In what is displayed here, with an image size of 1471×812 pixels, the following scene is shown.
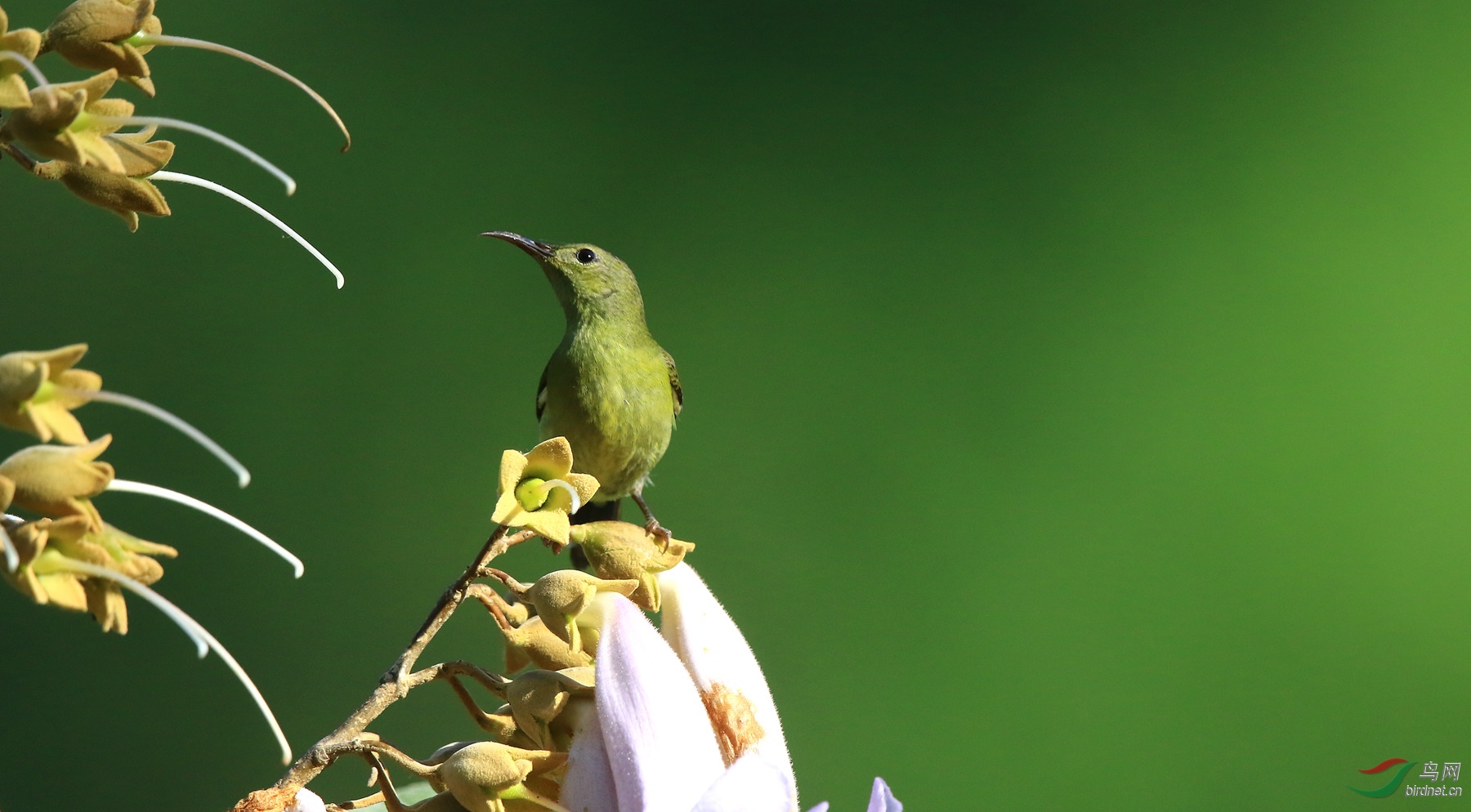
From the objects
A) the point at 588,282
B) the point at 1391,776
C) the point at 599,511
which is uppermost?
the point at 588,282

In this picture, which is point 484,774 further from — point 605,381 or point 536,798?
Answer: point 605,381

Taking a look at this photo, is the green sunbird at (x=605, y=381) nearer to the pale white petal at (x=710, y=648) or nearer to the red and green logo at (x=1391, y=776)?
the pale white petal at (x=710, y=648)

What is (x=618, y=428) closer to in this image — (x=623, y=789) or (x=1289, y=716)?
(x=623, y=789)

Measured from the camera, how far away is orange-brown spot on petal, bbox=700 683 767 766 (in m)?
0.59

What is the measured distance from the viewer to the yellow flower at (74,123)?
39cm

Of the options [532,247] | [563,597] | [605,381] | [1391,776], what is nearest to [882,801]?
[563,597]

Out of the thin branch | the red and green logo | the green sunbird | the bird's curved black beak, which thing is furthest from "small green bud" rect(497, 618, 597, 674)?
the red and green logo

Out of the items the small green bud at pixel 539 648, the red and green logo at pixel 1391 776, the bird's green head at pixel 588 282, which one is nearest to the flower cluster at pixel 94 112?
the small green bud at pixel 539 648

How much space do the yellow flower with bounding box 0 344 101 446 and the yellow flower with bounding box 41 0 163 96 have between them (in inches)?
4.4

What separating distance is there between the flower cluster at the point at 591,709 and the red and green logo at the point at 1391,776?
1869 millimetres

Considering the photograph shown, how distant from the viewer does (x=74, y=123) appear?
15.9 inches

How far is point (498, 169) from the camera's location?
8.70ft

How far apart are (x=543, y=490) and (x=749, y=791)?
0.15 meters

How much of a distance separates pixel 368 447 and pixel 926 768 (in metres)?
1.14
